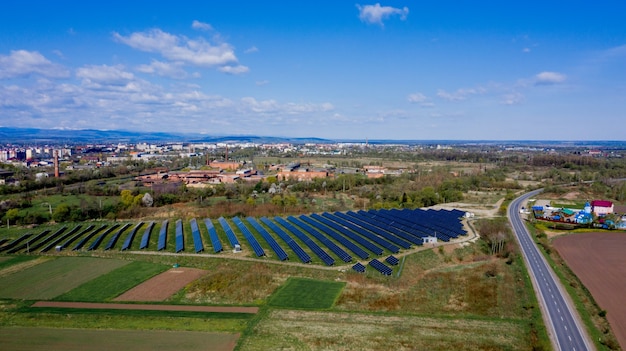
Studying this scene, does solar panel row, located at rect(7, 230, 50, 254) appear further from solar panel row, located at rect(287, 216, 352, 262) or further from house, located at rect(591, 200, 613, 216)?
house, located at rect(591, 200, 613, 216)

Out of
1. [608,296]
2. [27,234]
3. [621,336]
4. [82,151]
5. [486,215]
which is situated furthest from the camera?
[82,151]

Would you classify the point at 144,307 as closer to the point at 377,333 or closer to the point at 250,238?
the point at 377,333

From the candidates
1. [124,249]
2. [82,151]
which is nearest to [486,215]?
[124,249]

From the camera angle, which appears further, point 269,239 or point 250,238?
point 250,238

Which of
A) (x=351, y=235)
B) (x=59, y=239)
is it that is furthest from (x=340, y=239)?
(x=59, y=239)

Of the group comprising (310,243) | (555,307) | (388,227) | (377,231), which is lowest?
(555,307)

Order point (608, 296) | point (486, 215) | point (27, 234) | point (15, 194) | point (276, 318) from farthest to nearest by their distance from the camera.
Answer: point (15, 194) → point (486, 215) → point (27, 234) → point (608, 296) → point (276, 318)

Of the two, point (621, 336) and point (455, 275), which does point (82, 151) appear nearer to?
point (455, 275)

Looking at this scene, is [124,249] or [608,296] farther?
[124,249]
